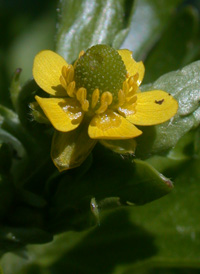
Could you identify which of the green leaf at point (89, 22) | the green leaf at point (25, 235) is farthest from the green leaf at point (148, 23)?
the green leaf at point (25, 235)

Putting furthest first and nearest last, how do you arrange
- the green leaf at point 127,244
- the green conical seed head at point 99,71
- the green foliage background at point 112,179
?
the green leaf at point 127,244 < the green foliage background at point 112,179 < the green conical seed head at point 99,71

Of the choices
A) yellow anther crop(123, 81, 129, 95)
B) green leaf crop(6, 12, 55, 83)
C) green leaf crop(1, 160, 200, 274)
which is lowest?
green leaf crop(1, 160, 200, 274)

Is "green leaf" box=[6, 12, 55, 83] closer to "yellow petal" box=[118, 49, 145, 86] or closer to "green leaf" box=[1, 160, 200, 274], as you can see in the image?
"green leaf" box=[1, 160, 200, 274]

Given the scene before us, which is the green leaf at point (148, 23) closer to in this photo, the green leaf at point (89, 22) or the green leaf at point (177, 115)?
the green leaf at point (89, 22)

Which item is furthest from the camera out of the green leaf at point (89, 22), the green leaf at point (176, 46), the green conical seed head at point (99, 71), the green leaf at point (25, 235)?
the green leaf at point (176, 46)

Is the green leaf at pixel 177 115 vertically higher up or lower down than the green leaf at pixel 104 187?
higher up

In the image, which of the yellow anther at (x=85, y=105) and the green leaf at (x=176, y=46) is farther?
the green leaf at (x=176, y=46)

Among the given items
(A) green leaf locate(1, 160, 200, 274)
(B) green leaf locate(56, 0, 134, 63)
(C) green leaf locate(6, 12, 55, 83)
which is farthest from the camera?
(C) green leaf locate(6, 12, 55, 83)

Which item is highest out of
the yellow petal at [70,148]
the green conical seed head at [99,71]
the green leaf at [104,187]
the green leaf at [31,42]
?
the green conical seed head at [99,71]

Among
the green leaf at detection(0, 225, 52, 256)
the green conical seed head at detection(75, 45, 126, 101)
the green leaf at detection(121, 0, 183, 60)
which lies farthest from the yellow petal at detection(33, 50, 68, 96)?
the green leaf at detection(121, 0, 183, 60)
